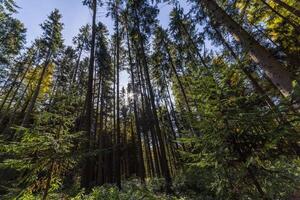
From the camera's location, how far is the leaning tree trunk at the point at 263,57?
4566 mm

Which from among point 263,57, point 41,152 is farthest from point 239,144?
point 41,152

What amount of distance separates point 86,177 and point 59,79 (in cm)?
2059

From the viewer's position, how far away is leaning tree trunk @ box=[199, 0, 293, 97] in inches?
180

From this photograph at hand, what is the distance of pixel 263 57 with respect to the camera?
510 cm

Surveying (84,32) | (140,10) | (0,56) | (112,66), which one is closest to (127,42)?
(112,66)

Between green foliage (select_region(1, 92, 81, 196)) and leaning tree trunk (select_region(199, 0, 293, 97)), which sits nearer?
green foliage (select_region(1, 92, 81, 196))

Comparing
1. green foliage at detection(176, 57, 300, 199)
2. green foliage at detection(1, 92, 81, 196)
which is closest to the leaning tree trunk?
green foliage at detection(176, 57, 300, 199)

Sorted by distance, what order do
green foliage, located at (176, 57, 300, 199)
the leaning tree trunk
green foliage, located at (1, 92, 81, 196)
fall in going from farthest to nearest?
1. the leaning tree trunk
2. green foliage, located at (176, 57, 300, 199)
3. green foliage, located at (1, 92, 81, 196)

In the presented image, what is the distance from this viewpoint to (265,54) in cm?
513

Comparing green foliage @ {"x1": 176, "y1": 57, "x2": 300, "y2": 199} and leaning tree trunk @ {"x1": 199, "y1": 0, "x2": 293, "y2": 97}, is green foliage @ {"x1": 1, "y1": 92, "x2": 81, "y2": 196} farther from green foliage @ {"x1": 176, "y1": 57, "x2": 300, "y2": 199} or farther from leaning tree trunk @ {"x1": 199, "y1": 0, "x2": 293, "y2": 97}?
leaning tree trunk @ {"x1": 199, "y1": 0, "x2": 293, "y2": 97}

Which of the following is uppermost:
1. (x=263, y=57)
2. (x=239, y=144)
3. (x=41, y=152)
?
(x=263, y=57)

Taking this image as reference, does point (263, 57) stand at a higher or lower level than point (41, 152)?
higher

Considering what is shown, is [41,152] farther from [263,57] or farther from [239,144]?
[263,57]

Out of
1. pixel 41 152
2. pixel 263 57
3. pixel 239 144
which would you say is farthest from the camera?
pixel 263 57
